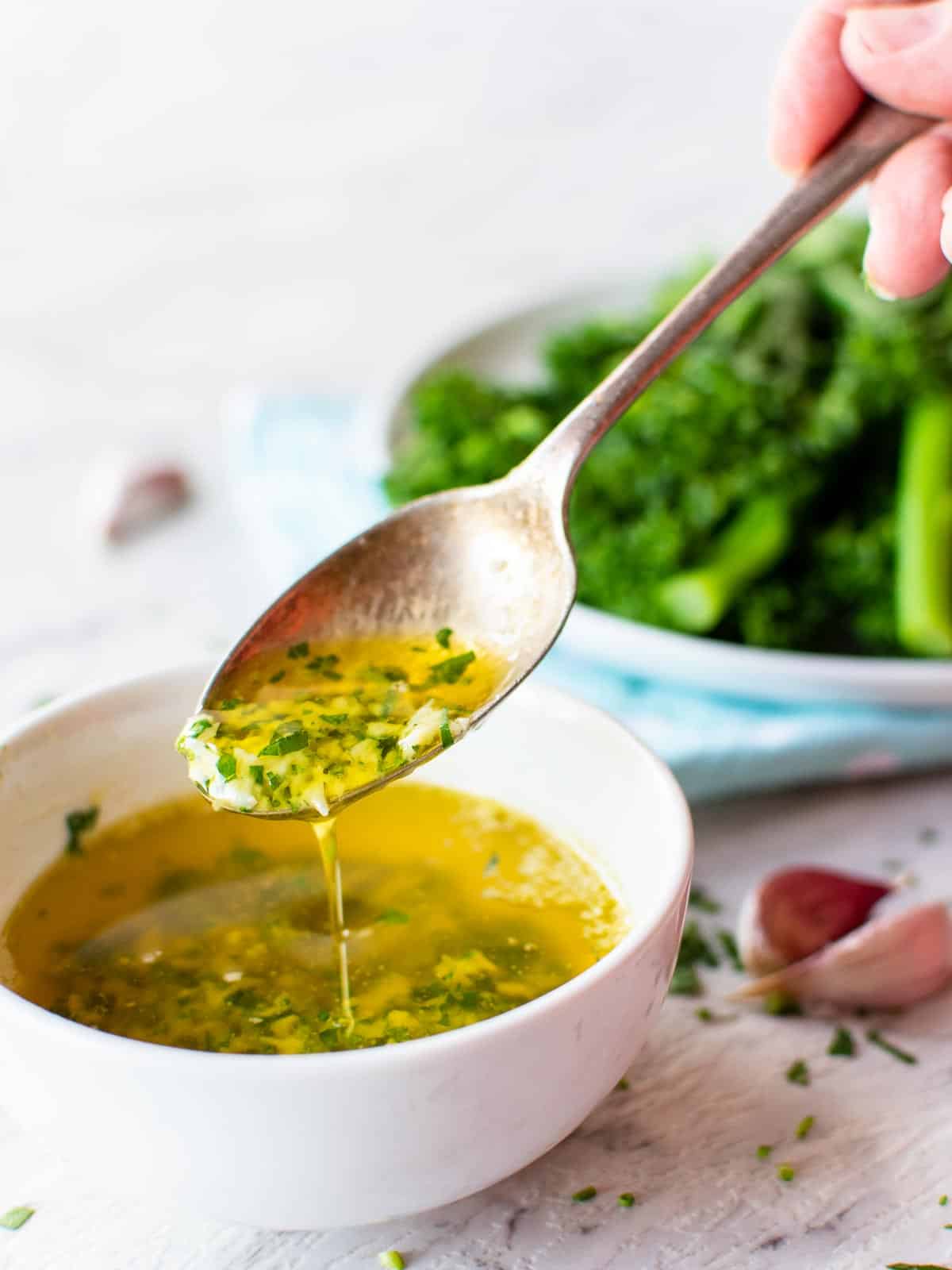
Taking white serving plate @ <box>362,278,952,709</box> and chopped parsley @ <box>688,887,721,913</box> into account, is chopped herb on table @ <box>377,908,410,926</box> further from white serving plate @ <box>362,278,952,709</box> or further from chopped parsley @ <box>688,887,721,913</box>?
white serving plate @ <box>362,278,952,709</box>

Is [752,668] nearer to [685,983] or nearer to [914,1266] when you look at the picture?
[685,983]

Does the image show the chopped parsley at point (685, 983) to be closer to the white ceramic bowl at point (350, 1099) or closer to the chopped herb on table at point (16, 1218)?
the white ceramic bowl at point (350, 1099)

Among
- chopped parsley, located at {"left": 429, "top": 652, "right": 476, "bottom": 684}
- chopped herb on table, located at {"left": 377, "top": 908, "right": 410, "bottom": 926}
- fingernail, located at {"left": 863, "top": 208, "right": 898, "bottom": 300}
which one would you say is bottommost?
chopped herb on table, located at {"left": 377, "top": 908, "right": 410, "bottom": 926}

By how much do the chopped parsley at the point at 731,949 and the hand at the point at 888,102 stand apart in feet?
2.74

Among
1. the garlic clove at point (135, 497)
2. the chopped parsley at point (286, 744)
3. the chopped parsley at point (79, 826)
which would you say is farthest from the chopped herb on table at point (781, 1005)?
the garlic clove at point (135, 497)

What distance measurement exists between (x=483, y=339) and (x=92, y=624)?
1.13 meters

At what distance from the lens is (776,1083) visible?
1802 millimetres

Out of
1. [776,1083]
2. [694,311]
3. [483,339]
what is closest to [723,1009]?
[776,1083]

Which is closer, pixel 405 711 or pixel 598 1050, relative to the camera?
pixel 598 1050

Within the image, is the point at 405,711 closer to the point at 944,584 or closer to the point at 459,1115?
the point at 459,1115

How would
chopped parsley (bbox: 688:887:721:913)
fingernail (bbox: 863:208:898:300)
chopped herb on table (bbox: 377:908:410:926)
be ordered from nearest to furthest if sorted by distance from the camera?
chopped herb on table (bbox: 377:908:410:926) → fingernail (bbox: 863:208:898:300) → chopped parsley (bbox: 688:887:721:913)

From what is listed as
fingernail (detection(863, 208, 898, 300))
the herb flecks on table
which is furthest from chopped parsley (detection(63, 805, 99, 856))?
fingernail (detection(863, 208, 898, 300))

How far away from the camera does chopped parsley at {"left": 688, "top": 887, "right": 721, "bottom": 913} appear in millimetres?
2113

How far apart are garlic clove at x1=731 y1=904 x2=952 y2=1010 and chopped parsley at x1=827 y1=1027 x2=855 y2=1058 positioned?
45mm
